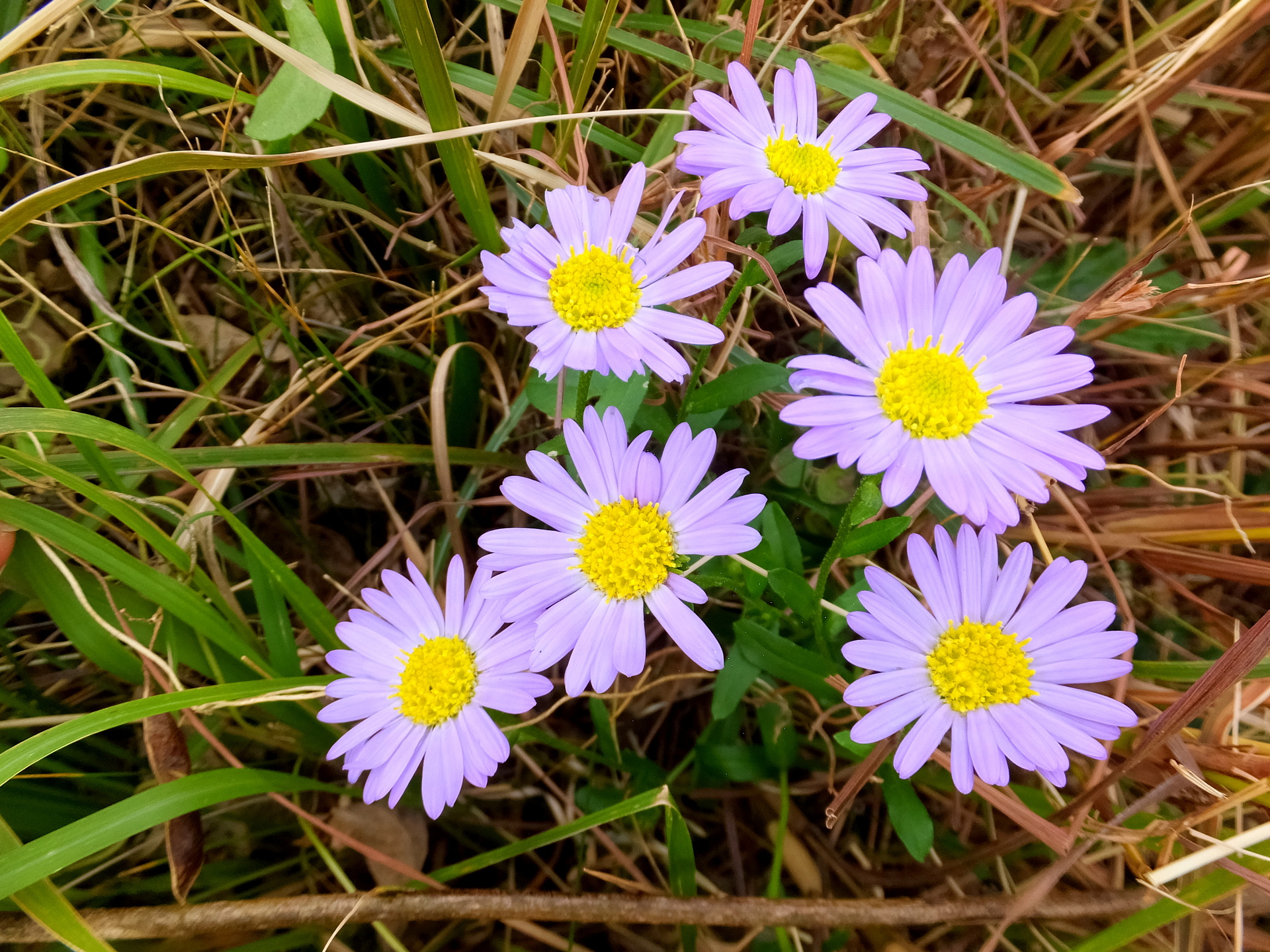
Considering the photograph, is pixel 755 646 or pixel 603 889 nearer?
pixel 755 646

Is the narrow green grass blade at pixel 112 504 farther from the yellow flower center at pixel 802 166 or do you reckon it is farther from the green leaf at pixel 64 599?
the yellow flower center at pixel 802 166

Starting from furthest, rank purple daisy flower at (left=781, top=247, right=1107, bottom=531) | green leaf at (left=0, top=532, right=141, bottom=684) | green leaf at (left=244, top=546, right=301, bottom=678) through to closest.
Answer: green leaf at (left=244, top=546, right=301, bottom=678) → green leaf at (left=0, top=532, right=141, bottom=684) → purple daisy flower at (left=781, top=247, right=1107, bottom=531)

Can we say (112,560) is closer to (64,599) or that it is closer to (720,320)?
(64,599)

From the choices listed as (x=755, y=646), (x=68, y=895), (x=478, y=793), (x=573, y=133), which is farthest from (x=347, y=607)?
(x=573, y=133)

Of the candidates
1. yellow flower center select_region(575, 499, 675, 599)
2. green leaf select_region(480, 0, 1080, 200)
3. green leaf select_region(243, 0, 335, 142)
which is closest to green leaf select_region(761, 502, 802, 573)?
yellow flower center select_region(575, 499, 675, 599)

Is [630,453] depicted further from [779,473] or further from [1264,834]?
[1264,834]

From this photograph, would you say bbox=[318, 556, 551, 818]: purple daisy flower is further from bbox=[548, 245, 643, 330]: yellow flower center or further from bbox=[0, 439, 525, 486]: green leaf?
bbox=[548, 245, 643, 330]: yellow flower center
